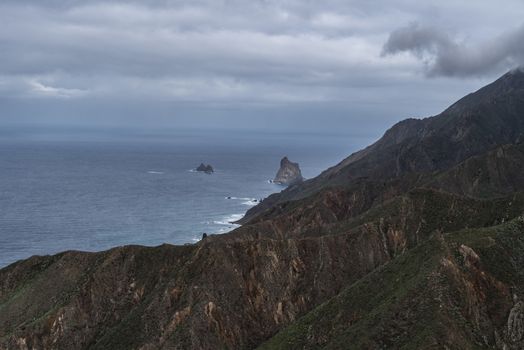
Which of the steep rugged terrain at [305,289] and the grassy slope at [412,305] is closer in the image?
the grassy slope at [412,305]

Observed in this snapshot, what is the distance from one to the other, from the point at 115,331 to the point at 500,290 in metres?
47.7

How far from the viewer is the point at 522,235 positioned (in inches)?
2938

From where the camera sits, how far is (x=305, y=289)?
87.5 meters

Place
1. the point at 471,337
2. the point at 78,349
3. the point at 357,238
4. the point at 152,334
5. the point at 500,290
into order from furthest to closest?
the point at 357,238 < the point at 78,349 < the point at 152,334 < the point at 500,290 < the point at 471,337

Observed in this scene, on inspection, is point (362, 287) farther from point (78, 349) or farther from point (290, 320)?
point (78, 349)

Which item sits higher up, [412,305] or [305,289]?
[412,305]

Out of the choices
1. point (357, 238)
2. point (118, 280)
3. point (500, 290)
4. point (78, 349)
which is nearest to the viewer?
point (500, 290)

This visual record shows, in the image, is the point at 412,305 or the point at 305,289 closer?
the point at 412,305

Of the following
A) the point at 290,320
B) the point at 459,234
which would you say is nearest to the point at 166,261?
the point at 290,320

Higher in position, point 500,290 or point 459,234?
point 459,234

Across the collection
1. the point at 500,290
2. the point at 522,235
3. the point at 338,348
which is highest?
the point at 522,235

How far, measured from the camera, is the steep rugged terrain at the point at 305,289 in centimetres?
6222

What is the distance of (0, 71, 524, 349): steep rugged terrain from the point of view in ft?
204

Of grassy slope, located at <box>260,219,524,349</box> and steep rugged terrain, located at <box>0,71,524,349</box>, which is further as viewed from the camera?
steep rugged terrain, located at <box>0,71,524,349</box>
